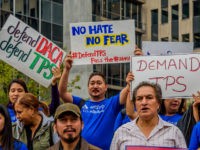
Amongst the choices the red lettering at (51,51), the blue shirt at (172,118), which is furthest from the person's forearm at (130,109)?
the red lettering at (51,51)

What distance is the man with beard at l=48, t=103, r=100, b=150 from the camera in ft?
17.6

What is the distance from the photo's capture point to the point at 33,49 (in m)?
8.90

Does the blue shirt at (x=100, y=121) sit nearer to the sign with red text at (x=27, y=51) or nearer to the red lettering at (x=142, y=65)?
Answer: the red lettering at (x=142, y=65)

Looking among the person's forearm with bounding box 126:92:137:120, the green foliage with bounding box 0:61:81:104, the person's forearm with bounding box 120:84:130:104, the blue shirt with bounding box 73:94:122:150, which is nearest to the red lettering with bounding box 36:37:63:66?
the blue shirt with bounding box 73:94:122:150

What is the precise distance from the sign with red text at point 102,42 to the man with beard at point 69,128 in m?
3.10

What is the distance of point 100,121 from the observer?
716cm

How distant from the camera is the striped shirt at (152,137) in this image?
5.62m

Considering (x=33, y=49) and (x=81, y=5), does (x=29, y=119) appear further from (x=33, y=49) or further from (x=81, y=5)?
(x=81, y=5)

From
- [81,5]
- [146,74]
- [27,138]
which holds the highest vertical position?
[81,5]

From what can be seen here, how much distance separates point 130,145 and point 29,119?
1400mm

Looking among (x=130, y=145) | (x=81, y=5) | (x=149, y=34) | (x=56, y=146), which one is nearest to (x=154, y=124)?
(x=130, y=145)

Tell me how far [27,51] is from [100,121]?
7.15 ft

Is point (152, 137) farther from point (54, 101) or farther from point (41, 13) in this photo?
point (41, 13)

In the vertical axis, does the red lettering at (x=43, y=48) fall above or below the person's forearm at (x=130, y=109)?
above
